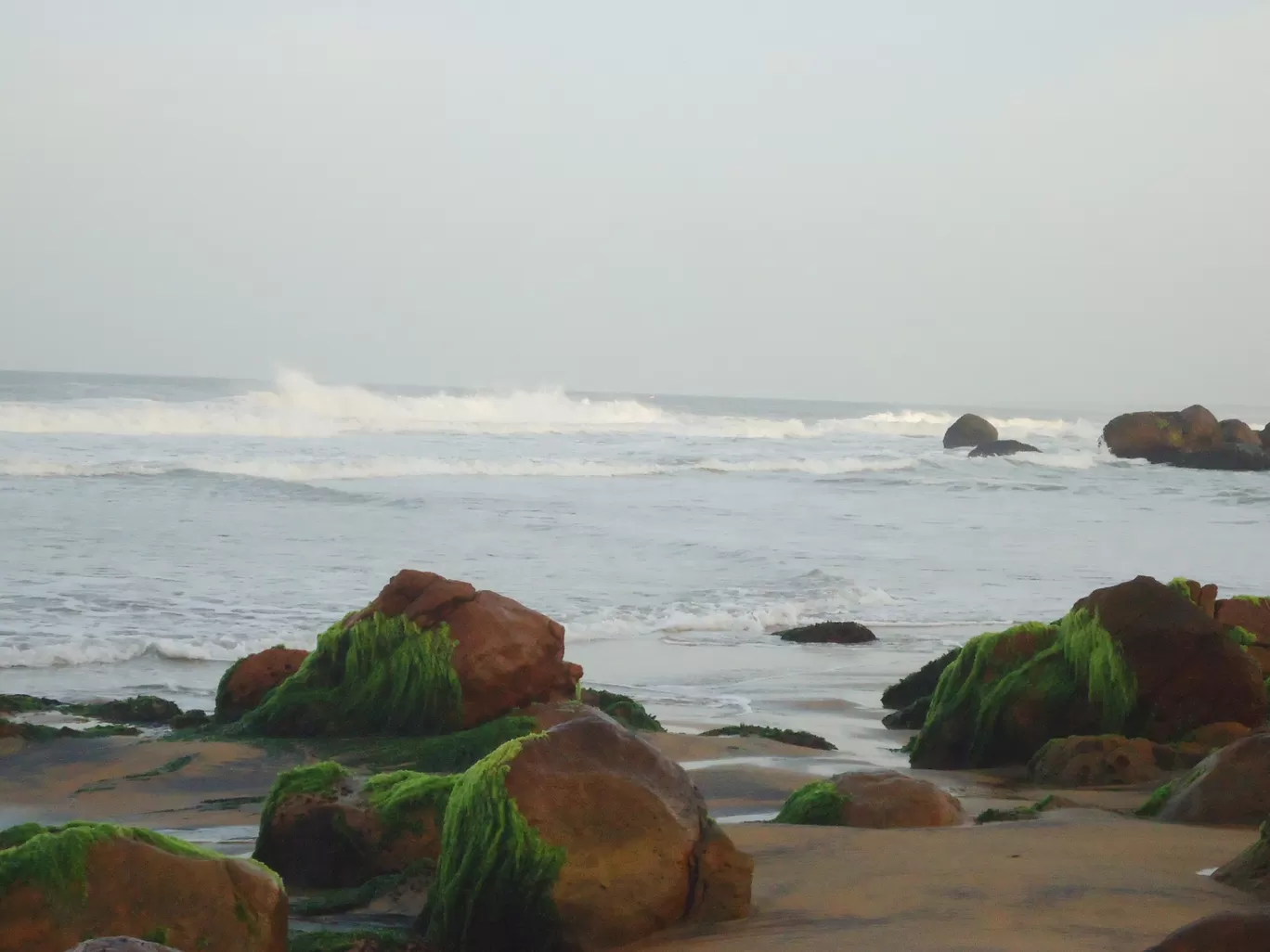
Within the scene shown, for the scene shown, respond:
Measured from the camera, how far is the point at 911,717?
25.9 feet

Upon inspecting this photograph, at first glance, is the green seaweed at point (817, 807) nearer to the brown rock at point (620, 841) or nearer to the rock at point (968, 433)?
the brown rock at point (620, 841)

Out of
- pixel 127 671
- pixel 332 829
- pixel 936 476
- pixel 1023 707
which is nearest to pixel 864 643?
pixel 1023 707

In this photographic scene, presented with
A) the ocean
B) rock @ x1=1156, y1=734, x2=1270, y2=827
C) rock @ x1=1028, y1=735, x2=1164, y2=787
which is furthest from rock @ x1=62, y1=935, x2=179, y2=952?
the ocean

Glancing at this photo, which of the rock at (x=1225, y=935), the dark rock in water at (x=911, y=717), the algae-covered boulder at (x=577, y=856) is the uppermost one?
the rock at (x=1225, y=935)

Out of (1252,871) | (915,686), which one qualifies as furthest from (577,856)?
(915,686)

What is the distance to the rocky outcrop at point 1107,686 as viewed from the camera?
6449 mm

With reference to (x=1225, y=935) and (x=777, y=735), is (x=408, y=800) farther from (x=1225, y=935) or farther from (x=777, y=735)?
(x=777, y=735)

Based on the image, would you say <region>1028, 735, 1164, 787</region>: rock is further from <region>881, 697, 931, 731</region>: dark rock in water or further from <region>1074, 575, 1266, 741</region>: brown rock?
<region>881, 697, 931, 731</region>: dark rock in water

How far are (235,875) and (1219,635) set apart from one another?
512cm

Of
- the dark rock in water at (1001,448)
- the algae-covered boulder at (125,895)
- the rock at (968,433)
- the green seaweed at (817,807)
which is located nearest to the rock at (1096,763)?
the green seaweed at (817,807)

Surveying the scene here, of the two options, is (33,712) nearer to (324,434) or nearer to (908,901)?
(908,901)

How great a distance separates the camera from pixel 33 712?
293 inches

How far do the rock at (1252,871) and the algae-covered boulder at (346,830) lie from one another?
234 cm

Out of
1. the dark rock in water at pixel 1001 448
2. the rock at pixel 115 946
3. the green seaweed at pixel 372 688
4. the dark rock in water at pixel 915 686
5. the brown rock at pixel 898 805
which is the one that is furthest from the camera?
the dark rock in water at pixel 1001 448
